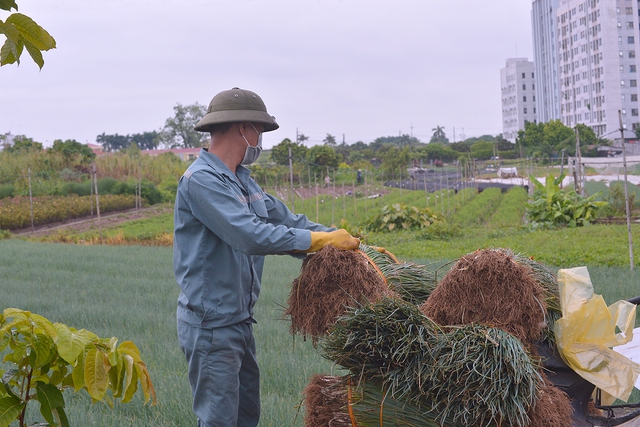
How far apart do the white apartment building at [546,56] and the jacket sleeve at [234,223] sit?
3356 inches

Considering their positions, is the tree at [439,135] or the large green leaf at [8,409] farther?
the tree at [439,135]

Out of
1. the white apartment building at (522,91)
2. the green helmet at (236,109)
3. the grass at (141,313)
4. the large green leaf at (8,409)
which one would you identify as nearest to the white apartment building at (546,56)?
the white apartment building at (522,91)

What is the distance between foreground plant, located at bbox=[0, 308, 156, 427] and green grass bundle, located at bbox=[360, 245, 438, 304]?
1.25 meters

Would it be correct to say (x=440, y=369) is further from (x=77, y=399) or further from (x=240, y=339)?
(x=77, y=399)

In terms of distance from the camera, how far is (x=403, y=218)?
17.0 m

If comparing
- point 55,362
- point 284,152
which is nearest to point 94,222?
Result: point 284,152

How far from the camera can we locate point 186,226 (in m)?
2.86

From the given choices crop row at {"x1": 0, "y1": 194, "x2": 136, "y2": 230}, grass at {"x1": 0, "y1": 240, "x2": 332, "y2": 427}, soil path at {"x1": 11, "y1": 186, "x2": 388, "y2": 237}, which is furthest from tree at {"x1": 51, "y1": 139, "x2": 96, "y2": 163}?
grass at {"x1": 0, "y1": 240, "x2": 332, "y2": 427}

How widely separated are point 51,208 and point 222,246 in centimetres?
2310

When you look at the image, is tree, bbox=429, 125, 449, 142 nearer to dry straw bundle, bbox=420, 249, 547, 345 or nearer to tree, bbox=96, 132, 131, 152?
tree, bbox=96, 132, 131, 152

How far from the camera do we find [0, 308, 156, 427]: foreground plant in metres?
1.69

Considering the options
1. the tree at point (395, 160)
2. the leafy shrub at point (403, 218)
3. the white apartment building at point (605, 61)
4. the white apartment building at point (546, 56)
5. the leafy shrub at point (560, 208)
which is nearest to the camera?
the leafy shrub at point (560, 208)

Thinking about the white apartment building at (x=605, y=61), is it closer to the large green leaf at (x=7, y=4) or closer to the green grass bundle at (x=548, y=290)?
the green grass bundle at (x=548, y=290)

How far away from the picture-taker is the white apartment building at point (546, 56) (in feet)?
273
